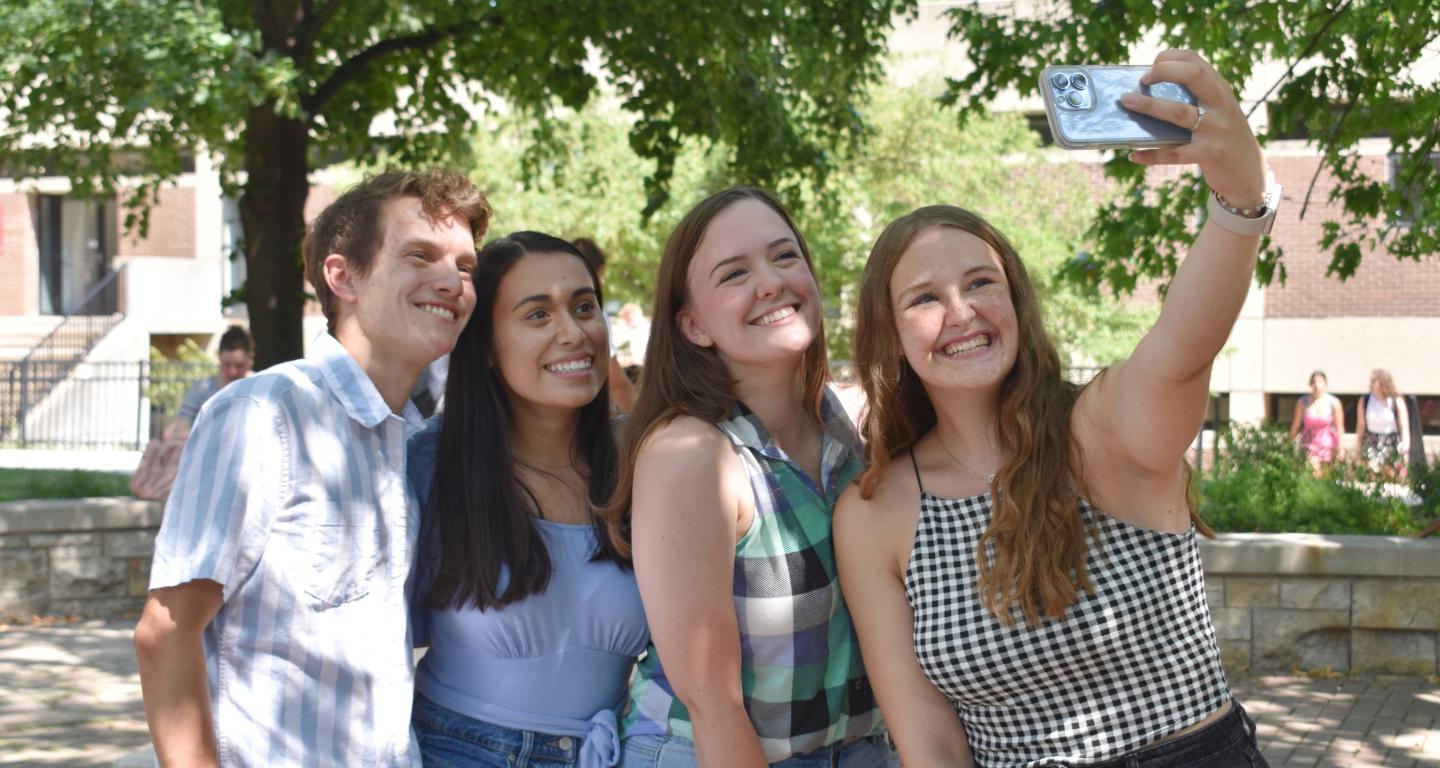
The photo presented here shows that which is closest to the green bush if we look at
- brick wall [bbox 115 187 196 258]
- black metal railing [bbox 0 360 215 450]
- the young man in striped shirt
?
the young man in striped shirt

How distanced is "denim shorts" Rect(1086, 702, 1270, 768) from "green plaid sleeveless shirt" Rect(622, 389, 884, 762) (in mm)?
490

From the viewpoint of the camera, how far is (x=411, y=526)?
276cm

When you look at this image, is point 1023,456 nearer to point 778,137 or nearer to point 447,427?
point 447,427

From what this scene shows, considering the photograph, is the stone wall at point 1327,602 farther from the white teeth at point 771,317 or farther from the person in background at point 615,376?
the white teeth at point 771,317

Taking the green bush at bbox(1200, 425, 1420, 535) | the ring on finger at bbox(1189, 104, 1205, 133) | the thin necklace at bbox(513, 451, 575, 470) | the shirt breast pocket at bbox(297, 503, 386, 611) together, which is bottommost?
the green bush at bbox(1200, 425, 1420, 535)

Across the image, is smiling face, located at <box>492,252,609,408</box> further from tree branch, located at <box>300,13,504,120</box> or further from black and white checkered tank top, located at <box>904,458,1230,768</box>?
tree branch, located at <box>300,13,504,120</box>

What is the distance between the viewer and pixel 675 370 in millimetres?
2768

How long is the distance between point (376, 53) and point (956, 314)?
7.98m

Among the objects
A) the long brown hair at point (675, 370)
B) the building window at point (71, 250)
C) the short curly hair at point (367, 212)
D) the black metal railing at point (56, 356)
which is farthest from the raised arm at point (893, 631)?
the building window at point (71, 250)

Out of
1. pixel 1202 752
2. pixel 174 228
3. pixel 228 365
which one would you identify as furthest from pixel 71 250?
pixel 1202 752

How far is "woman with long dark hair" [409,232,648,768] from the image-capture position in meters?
2.76

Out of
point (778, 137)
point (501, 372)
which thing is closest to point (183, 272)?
point (778, 137)

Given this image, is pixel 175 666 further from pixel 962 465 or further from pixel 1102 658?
pixel 1102 658

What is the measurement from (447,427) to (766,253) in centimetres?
78
